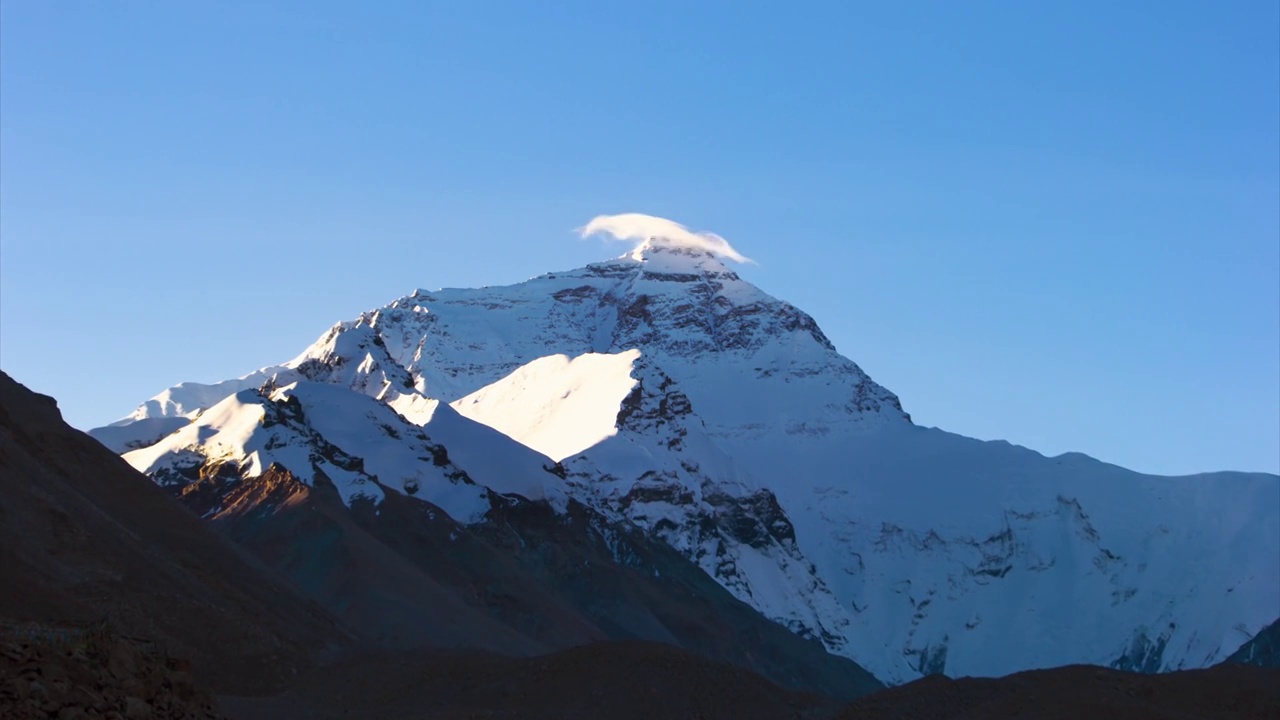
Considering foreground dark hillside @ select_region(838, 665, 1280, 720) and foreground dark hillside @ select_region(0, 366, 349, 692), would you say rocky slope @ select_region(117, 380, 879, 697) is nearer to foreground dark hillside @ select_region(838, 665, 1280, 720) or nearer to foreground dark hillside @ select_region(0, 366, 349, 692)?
foreground dark hillside @ select_region(0, 366, 349, 692)

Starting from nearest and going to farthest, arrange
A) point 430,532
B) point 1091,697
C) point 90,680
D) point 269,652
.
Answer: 1. point 90,680
2. point 1091,697
3. point 269,652
4. point 430,532

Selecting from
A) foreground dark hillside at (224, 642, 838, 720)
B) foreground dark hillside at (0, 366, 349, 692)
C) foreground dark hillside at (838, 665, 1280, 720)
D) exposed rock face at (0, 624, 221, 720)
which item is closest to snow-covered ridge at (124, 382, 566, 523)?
foreground dark hillside at (0, 366, 349, 692)

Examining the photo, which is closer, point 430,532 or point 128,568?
point 128,568

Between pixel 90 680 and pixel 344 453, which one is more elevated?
pixel 344 453

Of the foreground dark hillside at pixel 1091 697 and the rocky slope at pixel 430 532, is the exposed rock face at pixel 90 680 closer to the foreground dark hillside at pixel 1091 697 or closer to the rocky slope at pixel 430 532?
the foreground dark hillside at pixel 1091 697

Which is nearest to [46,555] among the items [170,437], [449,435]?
[170,437]

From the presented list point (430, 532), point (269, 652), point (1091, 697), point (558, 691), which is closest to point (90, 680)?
point (558, 691)

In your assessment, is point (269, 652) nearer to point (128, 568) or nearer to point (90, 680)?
point (128, 568)

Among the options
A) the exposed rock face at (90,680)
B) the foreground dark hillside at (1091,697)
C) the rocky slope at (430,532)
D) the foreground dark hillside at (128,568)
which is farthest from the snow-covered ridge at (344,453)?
the exposed rock face at (90,680)

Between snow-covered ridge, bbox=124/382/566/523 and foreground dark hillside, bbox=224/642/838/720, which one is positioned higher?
snow-covered ridge, bbox=124/382/566/523

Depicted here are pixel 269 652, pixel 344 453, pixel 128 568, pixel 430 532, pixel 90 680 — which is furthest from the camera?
pixel 344 453

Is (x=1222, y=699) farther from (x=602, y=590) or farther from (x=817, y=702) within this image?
(x=602, y=590)

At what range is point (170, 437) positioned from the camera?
140750 mm

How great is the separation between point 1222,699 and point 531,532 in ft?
368
